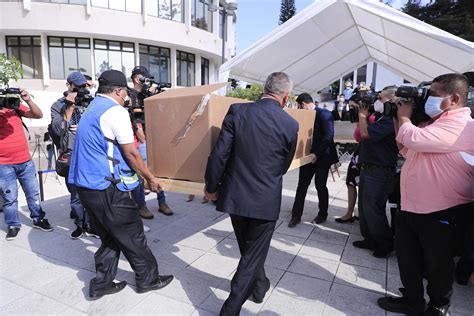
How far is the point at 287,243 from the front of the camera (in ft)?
12.0

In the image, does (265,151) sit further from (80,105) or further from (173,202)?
(173,202)

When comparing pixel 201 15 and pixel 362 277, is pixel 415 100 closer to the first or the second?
pixel 362 277

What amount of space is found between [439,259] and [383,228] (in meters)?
1.24

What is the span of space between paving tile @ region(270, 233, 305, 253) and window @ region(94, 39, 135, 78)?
1726 cm

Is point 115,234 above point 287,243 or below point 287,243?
above

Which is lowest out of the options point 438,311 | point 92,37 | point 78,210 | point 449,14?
point 438,311

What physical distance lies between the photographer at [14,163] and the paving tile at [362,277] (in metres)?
3.42

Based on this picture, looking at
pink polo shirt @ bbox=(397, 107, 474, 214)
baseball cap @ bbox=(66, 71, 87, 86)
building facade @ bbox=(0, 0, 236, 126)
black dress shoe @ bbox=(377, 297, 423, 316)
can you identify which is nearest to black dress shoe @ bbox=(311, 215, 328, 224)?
black dress shoe @ bbox=(377, 297, 423, 316)

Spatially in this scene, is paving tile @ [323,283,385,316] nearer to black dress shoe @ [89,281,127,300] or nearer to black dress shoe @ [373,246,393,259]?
black dress shoe @ [373,246,393,259]

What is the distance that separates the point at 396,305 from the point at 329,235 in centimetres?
153

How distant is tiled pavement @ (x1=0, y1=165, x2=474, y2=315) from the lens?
2.42m

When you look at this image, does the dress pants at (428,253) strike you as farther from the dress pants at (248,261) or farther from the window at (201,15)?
the window at (201,15)

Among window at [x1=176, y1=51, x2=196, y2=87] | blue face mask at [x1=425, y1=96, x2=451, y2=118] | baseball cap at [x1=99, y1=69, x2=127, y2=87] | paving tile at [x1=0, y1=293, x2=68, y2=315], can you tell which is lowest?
paving tile at [x1=0, y1=293, x2=68, y2=315]

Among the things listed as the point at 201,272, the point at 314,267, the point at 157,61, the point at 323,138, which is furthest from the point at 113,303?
the point at 157,61
